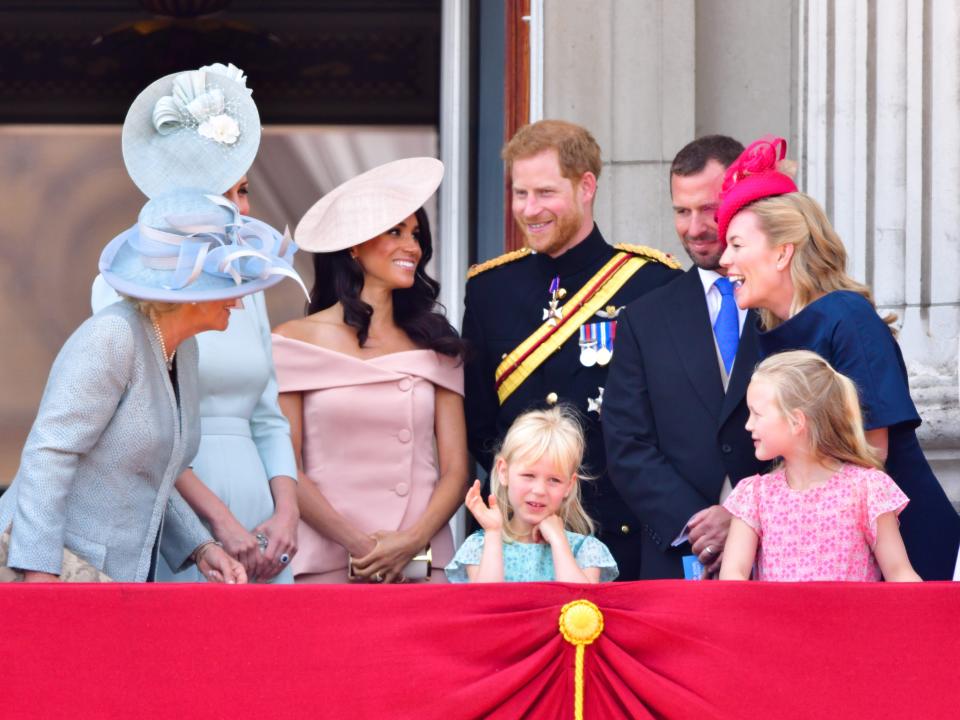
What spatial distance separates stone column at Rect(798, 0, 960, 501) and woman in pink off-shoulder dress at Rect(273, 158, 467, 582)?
1.31 meters

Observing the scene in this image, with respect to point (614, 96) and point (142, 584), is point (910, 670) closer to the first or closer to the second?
point (142, 584)

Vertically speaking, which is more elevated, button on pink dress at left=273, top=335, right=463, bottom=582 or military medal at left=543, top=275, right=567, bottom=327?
military medal at left=543, top=275, right=567, bottom=327

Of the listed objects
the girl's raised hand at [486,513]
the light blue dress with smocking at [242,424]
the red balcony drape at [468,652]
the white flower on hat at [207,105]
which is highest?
the white flower on hat at [207,105]

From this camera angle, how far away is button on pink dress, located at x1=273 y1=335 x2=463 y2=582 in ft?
14.9

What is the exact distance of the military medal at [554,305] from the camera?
4.71 metres

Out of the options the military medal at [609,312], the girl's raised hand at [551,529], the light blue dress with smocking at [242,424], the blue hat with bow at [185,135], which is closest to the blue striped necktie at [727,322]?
the military medal at [609,312]

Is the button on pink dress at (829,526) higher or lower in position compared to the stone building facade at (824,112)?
lower

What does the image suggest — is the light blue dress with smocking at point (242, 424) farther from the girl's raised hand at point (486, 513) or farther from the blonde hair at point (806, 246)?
the blonde hair at point (806, 246)

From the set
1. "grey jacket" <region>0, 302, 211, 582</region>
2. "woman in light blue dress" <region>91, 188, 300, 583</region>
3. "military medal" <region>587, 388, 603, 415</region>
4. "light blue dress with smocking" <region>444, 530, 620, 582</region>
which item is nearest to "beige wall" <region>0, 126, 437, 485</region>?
"military medal" <region>587, 388, 603, 415</region>

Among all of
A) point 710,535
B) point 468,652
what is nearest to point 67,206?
point 710,535

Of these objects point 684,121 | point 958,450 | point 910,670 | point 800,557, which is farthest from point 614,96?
point 910,670

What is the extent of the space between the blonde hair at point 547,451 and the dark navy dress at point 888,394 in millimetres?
466

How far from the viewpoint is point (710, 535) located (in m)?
3.98

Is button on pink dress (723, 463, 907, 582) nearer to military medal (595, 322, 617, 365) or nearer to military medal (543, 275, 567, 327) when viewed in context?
military medal (595, 322, 617, 365)
